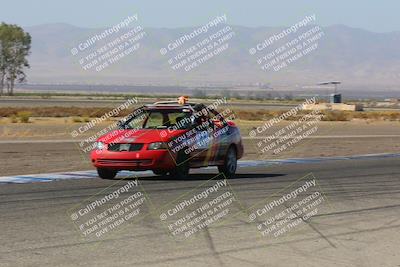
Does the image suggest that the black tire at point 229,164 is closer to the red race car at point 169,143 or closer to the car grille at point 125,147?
the red race car at point 169,143

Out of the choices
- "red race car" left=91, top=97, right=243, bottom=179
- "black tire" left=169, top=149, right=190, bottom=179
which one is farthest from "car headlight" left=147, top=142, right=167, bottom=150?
"black tire" left=169, top=149, right=190, bottom=179

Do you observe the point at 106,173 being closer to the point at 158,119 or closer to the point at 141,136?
the point at 141,136

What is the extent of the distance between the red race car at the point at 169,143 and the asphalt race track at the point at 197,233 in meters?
0.37

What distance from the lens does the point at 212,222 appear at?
10758 millimetres

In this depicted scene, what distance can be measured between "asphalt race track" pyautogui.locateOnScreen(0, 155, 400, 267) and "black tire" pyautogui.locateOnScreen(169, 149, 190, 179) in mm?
230

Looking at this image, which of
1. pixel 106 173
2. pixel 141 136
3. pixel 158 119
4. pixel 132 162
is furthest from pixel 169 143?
pixel 158 119

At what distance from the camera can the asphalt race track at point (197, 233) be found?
27.6 ft

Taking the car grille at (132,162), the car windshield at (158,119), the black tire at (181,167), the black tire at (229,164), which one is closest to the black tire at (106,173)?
the car grille at (132,162)

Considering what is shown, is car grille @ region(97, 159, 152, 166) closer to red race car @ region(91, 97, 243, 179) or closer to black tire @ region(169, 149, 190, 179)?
red race car @ region(91, 97, 243, 179)

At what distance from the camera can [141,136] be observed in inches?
619

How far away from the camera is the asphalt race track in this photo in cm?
841

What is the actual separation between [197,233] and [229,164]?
7477 millimetres

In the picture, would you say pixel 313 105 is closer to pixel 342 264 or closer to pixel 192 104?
pixel 192 104

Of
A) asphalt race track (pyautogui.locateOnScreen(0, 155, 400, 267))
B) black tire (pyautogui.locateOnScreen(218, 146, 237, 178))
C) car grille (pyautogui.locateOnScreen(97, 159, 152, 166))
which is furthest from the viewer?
black tire (pyautogui.locateOnScreen(218, 146, 237, 178))
